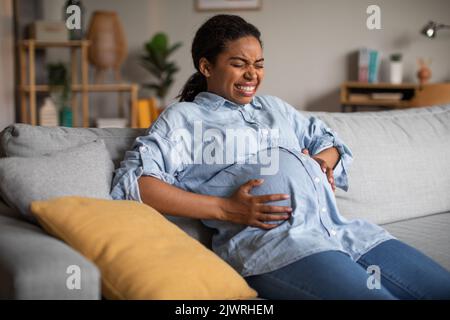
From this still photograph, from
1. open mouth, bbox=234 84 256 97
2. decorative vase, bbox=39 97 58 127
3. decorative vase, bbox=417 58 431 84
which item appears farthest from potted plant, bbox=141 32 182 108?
open mouth, bbox=234 84 256 97

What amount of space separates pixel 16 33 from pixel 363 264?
14.5ft

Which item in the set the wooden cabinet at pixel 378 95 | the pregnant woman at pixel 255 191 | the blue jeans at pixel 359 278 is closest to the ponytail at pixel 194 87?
the pregnant woman at pixel 255 191

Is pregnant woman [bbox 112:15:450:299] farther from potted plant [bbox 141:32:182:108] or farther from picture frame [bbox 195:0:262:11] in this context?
picture frame [bbox 195:0:262:11]

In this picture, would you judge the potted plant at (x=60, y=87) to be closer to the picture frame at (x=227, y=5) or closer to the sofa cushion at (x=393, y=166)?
the picture frame at (x=227, y=5)

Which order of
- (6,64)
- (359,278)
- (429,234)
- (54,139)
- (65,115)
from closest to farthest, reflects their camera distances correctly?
1. (359,278)
2. (54,139)
3. (429,234)
4. (6,64)
5. (65,115)

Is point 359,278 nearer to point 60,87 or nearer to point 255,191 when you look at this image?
point 255,191

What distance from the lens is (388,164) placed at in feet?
7.24

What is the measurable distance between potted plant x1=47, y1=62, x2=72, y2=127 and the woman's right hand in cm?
393

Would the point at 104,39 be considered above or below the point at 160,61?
above

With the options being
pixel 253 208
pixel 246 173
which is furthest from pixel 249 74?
pixel 253 208

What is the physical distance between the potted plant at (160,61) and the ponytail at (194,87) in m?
3.96

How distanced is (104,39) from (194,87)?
12.6ft
